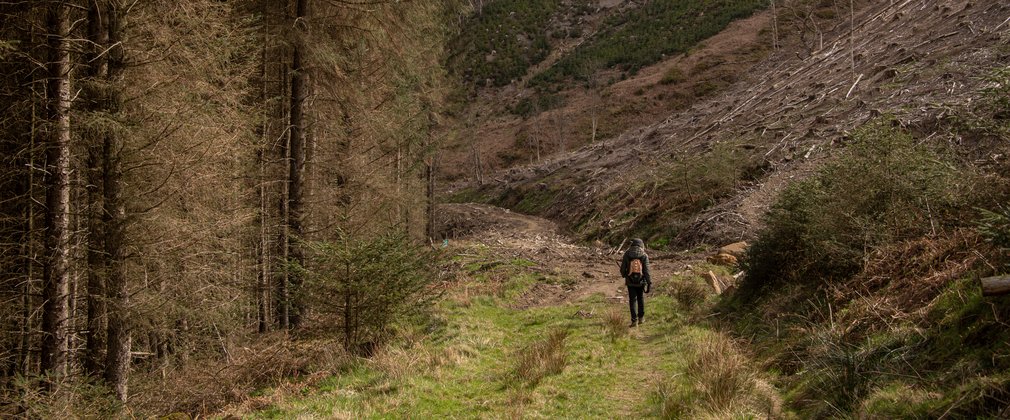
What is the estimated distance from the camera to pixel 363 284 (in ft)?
28.2

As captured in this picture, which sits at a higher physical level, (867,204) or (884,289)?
(867,204)

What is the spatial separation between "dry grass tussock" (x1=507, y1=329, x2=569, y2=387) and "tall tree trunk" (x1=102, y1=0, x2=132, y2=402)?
492cm

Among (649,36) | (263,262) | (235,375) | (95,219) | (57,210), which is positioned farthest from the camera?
(649,36)

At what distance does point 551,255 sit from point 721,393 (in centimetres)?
1419

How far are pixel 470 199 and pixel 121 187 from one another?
141 feet

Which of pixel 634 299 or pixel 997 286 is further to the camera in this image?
pixel 634 299

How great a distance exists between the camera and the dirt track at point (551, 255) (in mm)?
13844

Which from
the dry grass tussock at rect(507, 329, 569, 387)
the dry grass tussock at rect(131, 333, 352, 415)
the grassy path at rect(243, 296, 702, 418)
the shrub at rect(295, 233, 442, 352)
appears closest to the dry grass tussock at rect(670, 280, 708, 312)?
the grassy path at rect(243, 296, 702, 418)

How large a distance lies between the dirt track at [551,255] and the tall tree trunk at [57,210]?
29.5ft

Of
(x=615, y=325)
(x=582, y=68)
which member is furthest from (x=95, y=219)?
(x=582, y=68)

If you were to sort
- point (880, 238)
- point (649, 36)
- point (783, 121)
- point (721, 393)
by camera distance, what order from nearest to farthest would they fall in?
1. point (721, 393)
2. point (880, 238)
3. point (783, 121)
4. point (649, 36)

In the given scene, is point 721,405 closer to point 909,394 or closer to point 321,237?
point 909,394

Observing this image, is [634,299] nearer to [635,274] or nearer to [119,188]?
[635,274]

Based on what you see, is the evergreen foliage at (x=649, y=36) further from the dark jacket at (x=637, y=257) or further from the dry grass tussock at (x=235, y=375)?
the dry grass tussock at (x=235, y=375)
